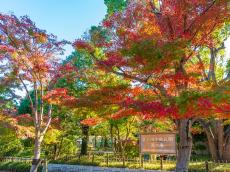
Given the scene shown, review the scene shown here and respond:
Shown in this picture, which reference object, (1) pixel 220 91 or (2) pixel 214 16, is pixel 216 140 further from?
(1) pixel 220 91

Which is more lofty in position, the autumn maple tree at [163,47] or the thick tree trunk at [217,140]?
the autumn maple tree at [163,47]

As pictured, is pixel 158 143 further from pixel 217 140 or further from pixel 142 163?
pixel 217 140

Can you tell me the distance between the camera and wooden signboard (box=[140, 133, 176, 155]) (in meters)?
14.3

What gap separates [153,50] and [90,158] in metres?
13.0

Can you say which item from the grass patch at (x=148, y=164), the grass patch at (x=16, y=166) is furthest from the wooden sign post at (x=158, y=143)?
the grass patch at (x=16, y=166)

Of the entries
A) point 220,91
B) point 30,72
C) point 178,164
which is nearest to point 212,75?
point 178,164

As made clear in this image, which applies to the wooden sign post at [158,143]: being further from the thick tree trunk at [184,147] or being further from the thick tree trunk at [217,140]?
the thick tree trunk at [217,140]

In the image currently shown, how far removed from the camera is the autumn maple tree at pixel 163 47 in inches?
344

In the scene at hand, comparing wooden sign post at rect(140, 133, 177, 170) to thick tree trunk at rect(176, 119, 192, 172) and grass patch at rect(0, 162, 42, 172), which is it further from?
grass patch at rect(0, 162, 42, 172)

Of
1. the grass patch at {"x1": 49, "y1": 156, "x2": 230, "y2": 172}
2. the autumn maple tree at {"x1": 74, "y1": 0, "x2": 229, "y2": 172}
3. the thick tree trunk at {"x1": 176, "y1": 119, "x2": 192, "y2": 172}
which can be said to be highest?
the autumn maple tree at {"x1": 74, "y1": 0, "x2": 229, "y2": 172}

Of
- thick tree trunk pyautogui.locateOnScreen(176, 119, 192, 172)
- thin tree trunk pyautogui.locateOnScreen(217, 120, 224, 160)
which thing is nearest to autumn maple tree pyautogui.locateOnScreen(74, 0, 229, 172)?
thick tree trunk pyautogui.locateOnScreen(176, 119, 192, 172)

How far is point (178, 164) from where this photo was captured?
1082 cm

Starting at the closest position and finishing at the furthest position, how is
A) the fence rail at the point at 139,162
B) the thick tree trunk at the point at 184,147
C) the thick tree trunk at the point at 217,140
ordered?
the thick tree trunk at the point at 184,147
the fence rail at the point at 139,162
the thick tree trunk at the point at 217,140

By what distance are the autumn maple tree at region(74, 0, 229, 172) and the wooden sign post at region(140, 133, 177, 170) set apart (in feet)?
10.7
